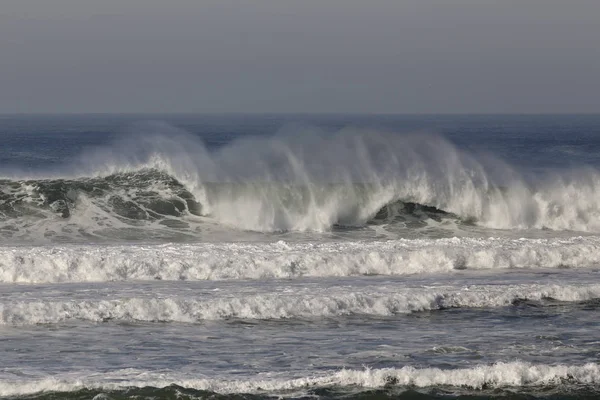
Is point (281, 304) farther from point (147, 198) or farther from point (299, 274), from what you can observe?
point (147, 198)

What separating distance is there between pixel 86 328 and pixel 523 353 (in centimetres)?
577

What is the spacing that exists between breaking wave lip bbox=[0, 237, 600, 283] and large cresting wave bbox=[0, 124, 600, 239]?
4.07 metres

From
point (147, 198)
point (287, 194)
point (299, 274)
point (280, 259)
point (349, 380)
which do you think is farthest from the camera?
point (287, 194)

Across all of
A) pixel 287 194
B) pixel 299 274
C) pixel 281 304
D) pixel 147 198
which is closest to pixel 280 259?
pixel 299 274

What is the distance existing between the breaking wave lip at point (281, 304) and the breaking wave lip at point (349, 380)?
289cm

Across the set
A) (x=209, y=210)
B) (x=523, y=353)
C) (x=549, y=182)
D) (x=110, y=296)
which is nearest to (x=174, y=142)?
(x=209, y=210)

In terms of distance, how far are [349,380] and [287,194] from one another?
14962mm

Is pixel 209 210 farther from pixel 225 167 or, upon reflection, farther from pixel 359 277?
pixel 359 277

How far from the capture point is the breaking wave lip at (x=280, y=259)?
16547 mm

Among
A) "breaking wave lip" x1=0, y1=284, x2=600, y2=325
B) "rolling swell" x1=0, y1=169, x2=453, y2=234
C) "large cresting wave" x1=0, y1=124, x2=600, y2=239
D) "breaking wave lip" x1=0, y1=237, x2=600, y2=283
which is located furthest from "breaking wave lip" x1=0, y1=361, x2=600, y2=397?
"rolling swell" x1=0, y1=169, x2=453, y2=234

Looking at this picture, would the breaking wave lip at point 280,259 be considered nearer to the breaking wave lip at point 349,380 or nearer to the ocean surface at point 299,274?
the ocean surface at point 299,274

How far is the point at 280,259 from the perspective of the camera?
17.4m

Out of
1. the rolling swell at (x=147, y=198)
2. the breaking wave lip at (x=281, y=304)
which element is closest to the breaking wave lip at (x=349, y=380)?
the breaking wave lip at (x=281, y=304)

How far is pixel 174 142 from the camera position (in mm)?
30719
